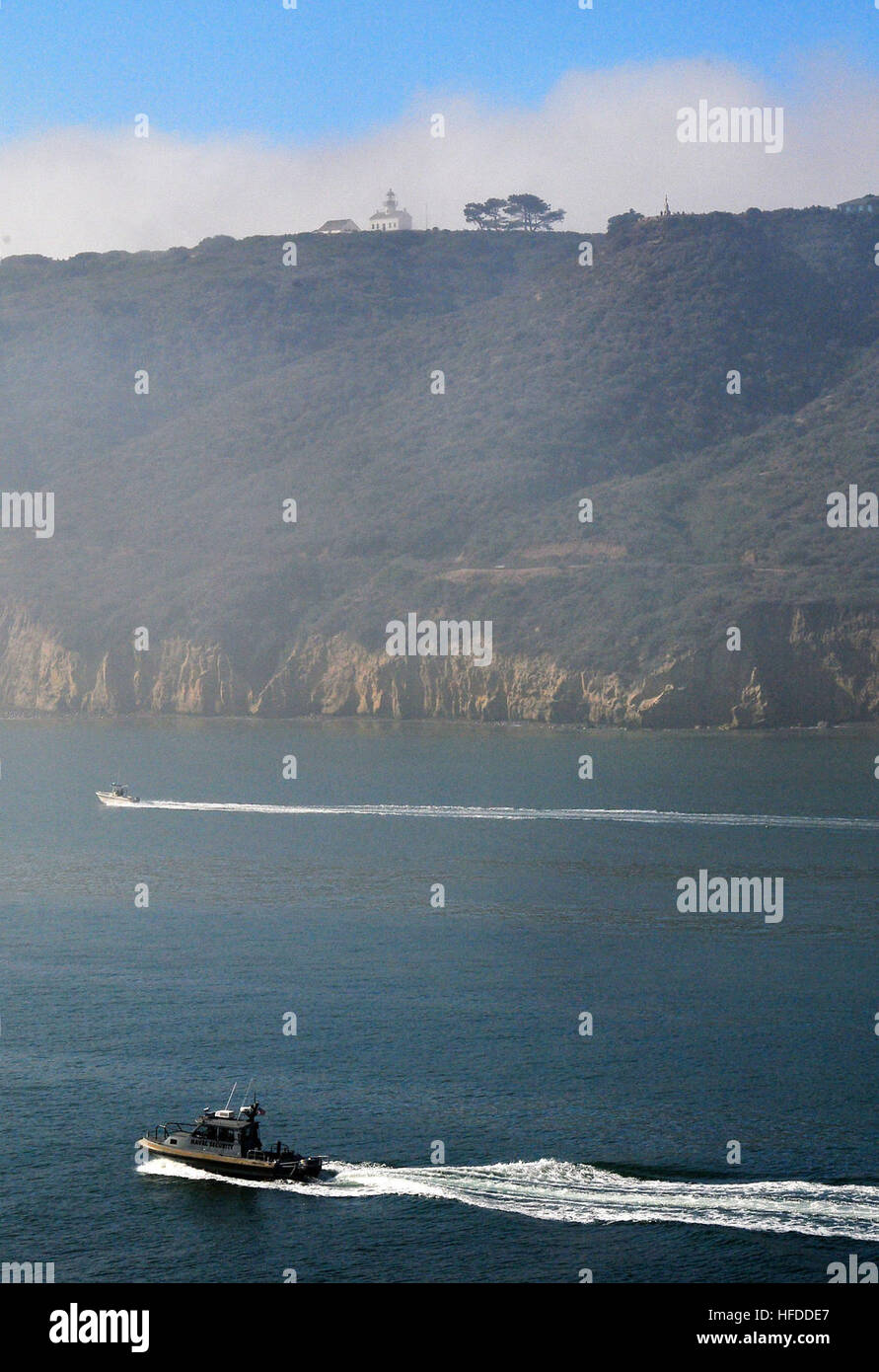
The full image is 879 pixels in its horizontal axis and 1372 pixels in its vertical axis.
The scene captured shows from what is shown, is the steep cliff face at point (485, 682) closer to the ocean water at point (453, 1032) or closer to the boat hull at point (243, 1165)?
the ocean water at point (453, 1032)

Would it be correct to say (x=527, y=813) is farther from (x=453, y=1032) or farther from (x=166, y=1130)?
(x=166, y=1130)

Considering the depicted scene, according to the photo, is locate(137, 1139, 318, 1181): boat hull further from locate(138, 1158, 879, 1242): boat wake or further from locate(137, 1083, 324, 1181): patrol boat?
locate(138, 1158, 879, 1242): boat wake

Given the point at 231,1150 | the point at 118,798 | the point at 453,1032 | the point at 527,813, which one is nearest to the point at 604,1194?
the point at 231,1150

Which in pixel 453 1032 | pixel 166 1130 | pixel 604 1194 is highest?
pixel 453 1032

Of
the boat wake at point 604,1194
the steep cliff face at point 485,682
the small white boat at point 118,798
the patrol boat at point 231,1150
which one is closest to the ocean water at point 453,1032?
the boat wake at point 604,1194

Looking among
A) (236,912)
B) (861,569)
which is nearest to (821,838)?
(236,912)

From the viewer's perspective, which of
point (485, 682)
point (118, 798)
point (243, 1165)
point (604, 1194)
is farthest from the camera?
point (485, 682)
